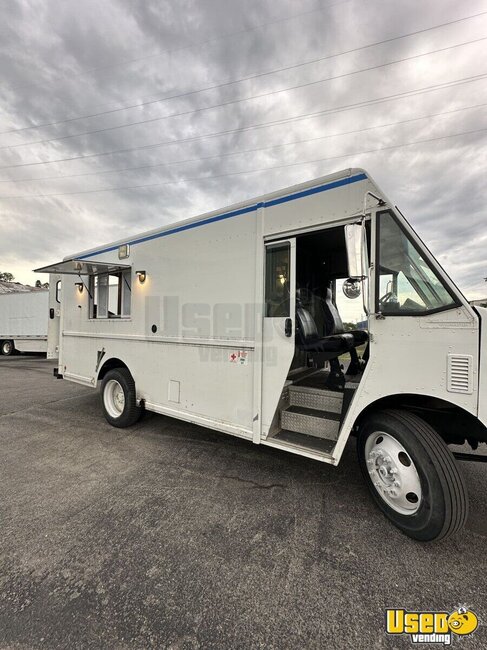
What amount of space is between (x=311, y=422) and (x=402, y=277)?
1.70 metres

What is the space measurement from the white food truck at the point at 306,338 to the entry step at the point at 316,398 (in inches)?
0.5

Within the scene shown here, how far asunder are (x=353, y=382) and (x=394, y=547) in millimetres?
1674

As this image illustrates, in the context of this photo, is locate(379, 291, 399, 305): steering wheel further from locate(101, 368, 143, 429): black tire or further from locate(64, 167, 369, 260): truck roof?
locate(101, 368, 143, 429): black tire

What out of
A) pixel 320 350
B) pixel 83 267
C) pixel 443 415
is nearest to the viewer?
pixel 443 415

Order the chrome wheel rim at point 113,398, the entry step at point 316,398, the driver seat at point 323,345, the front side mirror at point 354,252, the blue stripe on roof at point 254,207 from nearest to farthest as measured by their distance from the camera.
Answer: the front side mirror at point 354,252 < the blue stripe on roof at point 254,207 < the entry step at point 316,398 < the driver seat at point 323,345 < the chrome wheel rim at point 113,398

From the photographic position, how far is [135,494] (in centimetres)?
296

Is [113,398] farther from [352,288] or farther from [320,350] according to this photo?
[352,288]

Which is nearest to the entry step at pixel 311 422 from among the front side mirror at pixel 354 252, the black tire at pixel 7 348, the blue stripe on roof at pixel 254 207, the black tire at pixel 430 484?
the black tire at pixel 430 484

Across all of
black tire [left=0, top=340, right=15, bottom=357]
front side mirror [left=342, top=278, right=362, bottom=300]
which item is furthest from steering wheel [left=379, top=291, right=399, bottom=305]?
black tire [left=0, top=340, right=15, bottom=357]

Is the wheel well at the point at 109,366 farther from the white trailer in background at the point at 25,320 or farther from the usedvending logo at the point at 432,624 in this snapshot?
the white trailer in background at the point at 25,320

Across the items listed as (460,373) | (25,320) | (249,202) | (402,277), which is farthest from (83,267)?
(25,320)

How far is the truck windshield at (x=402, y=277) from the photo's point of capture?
7.75 ft

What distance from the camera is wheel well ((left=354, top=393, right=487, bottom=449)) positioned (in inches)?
96.2

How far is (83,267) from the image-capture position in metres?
4.64
